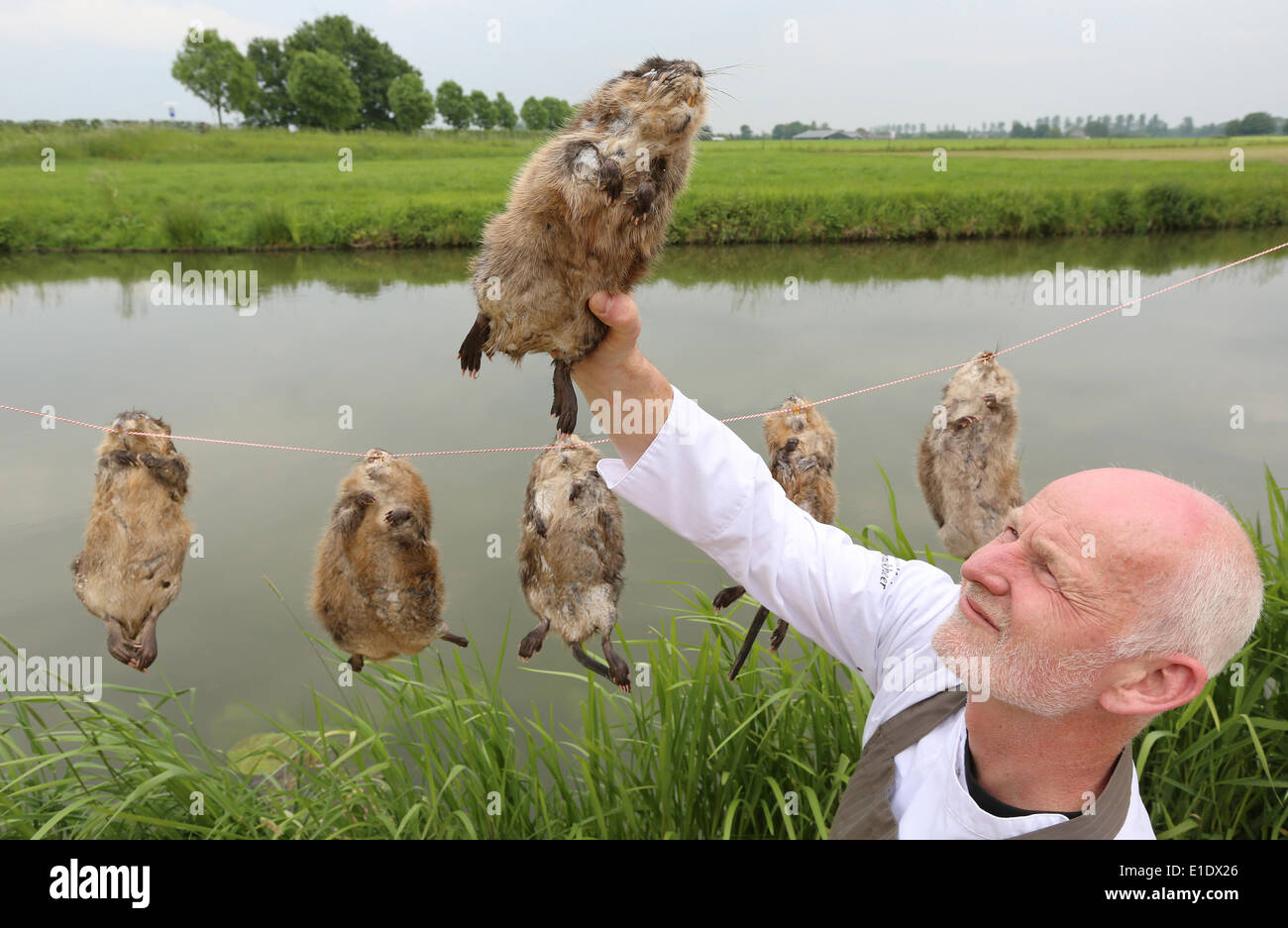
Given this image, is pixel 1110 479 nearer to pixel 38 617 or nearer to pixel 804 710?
pixel 804 710

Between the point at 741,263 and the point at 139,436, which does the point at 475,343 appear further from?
the point at 741,263

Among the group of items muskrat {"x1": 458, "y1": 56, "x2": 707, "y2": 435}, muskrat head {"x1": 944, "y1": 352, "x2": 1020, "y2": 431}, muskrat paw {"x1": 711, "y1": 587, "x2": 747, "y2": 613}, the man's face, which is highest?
muskrat {"x1": 458, "y1": 56, "x2": 707, "y2": 435}

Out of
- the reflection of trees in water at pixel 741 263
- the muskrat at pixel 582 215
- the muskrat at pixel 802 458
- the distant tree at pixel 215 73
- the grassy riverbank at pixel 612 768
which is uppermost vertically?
the distant tree at pixel 215 73

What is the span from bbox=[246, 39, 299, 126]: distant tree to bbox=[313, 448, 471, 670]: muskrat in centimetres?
5130

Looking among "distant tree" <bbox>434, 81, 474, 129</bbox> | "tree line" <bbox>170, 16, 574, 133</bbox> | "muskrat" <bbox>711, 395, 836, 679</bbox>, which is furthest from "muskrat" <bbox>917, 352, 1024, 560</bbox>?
"distant tree" <bbox>434, 81, 474, 129</bbox>

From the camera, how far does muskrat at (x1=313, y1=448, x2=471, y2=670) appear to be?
84.1 inches

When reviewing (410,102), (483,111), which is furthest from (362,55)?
(483,111)

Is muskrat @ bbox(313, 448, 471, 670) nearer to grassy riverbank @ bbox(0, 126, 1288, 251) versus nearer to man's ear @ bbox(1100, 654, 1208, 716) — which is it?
man's ear @ bbox(1100, 654, 1208, 716)

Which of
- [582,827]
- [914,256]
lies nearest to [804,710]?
[582,827]

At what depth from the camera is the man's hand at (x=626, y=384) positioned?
1713mm

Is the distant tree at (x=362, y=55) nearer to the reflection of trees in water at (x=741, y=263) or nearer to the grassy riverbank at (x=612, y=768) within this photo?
the reflection of trees in water at (x=741, y=263)

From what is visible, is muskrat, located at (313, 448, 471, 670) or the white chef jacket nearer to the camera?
the white chef jacket

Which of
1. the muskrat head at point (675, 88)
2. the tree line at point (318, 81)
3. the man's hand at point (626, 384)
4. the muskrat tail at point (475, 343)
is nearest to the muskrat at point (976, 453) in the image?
the man's hand at point (626, 384)

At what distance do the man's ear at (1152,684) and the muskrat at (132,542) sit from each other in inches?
93.6
